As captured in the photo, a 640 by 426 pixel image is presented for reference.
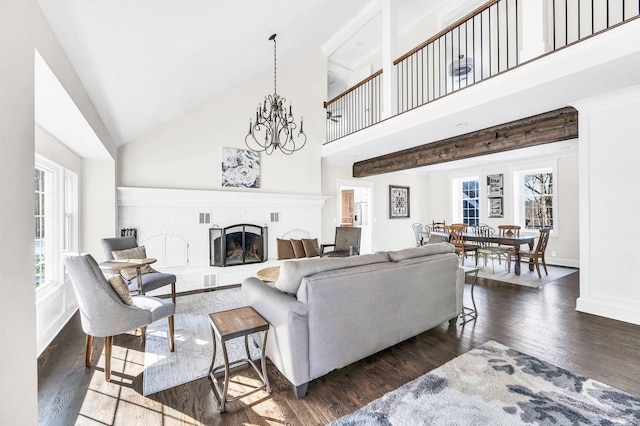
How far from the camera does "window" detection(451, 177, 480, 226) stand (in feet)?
26.9

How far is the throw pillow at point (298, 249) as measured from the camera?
5305 millimetres

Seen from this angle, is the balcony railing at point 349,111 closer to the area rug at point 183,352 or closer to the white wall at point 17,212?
the area rug at point 183,352

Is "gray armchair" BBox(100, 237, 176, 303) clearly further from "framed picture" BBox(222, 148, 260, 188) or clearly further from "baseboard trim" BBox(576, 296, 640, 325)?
"baseboard trim" BBox(576, 296, 640, 325)

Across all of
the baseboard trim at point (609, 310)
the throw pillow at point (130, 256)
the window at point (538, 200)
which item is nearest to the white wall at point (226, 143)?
the throw pillow at point (130, 256)

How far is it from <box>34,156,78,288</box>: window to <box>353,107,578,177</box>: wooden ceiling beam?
518cm

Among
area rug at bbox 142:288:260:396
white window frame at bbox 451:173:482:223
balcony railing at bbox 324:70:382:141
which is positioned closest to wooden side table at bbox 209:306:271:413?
area rug at bbox 142:288:260:396

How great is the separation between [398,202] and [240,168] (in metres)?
4.65

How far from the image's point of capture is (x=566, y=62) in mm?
2631

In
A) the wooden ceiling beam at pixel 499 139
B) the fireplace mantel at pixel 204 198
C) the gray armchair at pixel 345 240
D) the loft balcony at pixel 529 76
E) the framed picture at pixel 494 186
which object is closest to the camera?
the loft balcony at pixel 529 76

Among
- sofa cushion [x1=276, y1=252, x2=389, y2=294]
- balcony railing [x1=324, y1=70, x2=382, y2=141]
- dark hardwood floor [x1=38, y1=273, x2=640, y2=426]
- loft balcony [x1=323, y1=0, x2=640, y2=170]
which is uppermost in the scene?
balcony railing [x1=324, y1=70, x2=382, y2=141]

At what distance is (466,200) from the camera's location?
8461mm

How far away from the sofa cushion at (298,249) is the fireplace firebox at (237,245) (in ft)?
1.79

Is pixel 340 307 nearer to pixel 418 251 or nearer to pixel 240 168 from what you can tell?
pixel 418 251

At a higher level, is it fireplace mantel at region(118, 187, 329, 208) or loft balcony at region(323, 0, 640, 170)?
loft balcony at region(323, 0, 640, 170)
